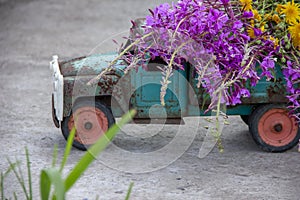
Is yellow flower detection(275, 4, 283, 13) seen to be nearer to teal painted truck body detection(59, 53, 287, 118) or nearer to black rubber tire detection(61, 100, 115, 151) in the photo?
teal painted truck body detection(59, 53, 287, 118)

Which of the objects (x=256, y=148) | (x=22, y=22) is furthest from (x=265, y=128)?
(x=22, y=22)

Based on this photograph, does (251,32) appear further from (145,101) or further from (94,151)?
(94,151)

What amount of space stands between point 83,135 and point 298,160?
4.08ft

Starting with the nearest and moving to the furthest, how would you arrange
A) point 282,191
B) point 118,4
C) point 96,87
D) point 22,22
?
1. point 282,191
2. point 96,87
3. point 22,22
4. point 118,4

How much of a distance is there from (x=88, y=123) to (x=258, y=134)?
985mm

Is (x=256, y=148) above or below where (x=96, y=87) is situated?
below

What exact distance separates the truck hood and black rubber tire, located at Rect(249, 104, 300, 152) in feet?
2.64

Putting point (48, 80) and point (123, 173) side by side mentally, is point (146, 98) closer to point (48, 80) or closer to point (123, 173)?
point (123, 173)

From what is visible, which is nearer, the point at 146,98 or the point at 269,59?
the point at 269,59

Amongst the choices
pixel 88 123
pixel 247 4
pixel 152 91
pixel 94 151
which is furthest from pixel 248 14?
pixel 94 151

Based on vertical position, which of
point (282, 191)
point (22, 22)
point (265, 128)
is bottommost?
point (282, 191)

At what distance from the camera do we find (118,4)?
961 cm

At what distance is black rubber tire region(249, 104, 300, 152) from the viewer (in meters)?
4.54

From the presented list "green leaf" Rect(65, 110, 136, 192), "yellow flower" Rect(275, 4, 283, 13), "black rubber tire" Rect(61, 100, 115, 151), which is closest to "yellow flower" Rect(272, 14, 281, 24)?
"yellow flower" Rect(275, 4, 283, 13)
